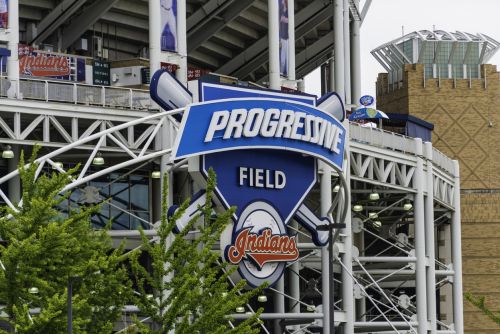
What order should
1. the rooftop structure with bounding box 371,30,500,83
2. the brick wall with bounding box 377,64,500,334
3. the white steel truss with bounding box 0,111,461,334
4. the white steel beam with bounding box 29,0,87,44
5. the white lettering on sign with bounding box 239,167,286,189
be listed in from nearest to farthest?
the white steel truss with bounding box 0,111,461,334 < the white lettering on sign with bounding box 239,167,286,189 < the white steel beam with bounding box 29,0,87,44 < the brick wall with bounding box 377,64,500,334 < the rooftop structure with bounding box 371,30,500,83

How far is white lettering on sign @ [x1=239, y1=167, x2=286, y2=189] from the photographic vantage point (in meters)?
63.1

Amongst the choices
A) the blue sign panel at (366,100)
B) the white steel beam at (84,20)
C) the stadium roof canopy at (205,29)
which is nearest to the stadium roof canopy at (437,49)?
the stadium roof canopy at (205,29)

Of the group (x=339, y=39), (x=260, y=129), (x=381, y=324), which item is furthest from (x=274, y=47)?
(x=381, y=324)

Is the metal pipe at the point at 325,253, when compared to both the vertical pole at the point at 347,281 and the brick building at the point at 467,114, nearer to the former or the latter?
the vertical pole at the point at 347,281

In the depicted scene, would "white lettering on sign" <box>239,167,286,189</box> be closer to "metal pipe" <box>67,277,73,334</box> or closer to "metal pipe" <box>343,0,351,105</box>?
"metal pipe" <box>67,277,73,334</box>

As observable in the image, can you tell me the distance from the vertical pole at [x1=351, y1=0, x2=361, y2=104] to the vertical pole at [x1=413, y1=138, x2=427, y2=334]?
18.7 metres

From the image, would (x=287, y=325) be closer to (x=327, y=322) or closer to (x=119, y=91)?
(x=327, y=322)

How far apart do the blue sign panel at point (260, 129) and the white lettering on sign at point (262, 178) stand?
4.13 ft

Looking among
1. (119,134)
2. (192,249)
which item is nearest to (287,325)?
(119,134)

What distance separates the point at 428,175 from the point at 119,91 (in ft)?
69.2

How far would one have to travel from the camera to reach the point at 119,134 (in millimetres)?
62562

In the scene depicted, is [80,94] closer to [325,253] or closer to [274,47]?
[325,253]

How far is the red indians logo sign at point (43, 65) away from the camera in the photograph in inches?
2822

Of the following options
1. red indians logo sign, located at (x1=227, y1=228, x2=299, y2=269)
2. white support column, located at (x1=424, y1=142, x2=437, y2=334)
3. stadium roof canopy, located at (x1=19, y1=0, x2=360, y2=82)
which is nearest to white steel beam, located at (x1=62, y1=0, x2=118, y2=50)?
stadium roof canopy, located at (x1=19, y1=0, x2=360, y2=82)
